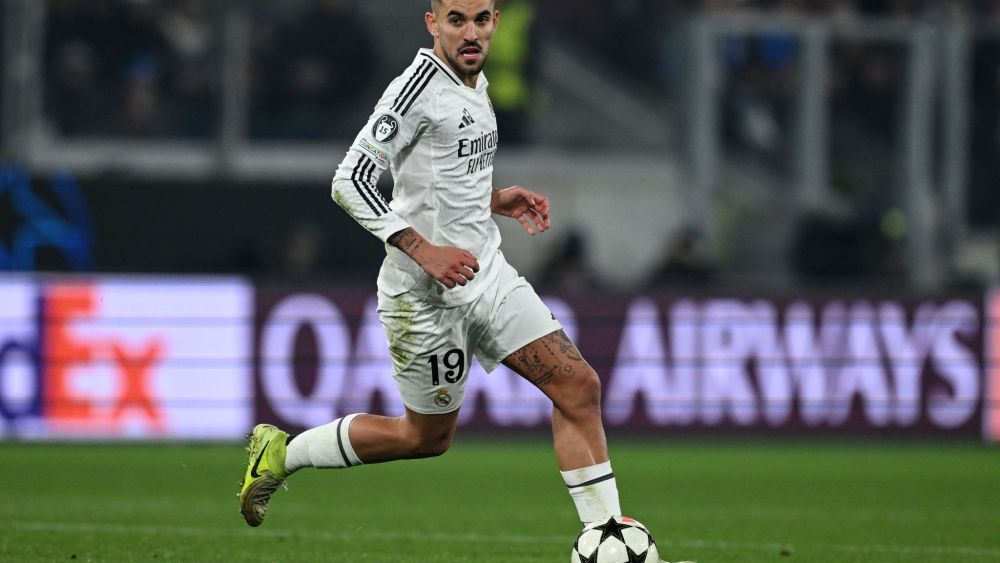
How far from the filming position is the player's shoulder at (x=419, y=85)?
18.5ft

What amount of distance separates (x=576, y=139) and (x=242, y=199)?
4.86 metres

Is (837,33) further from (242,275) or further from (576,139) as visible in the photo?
(242,275)

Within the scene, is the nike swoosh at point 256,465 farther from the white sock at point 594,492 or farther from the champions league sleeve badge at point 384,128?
the champions league sleeve badge at point 384,128

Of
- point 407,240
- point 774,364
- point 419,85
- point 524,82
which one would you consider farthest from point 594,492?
point 524,82

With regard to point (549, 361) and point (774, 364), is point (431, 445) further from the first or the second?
point (774, 364)

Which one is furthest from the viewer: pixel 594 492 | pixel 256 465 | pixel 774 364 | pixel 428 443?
pixel 774 364

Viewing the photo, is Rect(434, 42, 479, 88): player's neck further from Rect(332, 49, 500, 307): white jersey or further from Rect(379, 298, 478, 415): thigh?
Rect(379, 298, 478, 415): thigh

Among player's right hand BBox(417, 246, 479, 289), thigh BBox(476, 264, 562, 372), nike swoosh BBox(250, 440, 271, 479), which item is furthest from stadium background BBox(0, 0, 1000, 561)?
player's right hand BBox(417, 246, 479, 289)

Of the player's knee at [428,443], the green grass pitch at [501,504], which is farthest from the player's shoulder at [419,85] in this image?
the green grass pitch at [501,504]

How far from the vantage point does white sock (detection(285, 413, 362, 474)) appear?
6273mm

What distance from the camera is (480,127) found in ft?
19.2

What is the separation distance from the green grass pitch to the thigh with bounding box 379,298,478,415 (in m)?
0.81

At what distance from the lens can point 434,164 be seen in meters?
5.80

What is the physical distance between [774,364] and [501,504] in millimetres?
5017
